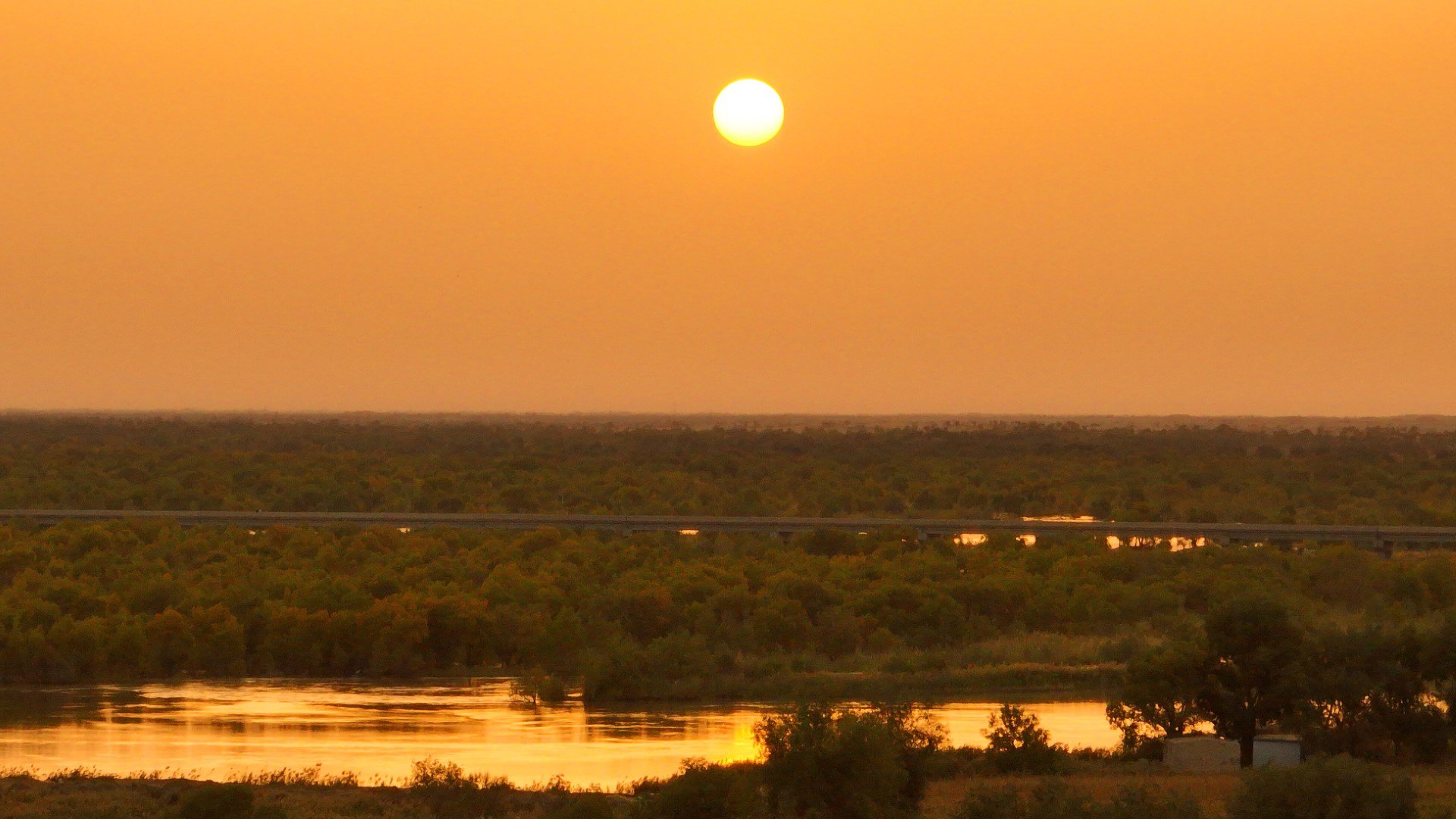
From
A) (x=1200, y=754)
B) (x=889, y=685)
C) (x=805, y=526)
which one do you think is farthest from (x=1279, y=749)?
(x=805, y=526)

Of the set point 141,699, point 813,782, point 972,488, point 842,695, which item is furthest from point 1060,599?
point 972,488

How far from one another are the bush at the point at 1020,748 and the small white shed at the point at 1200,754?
157 centimetres

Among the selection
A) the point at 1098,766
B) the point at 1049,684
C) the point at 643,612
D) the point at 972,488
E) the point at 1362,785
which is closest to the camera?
the point at 1362,785

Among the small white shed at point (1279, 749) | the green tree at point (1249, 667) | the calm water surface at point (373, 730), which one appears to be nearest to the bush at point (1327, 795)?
the small white shed at point (1279, 749)

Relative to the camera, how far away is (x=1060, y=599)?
4816 cm

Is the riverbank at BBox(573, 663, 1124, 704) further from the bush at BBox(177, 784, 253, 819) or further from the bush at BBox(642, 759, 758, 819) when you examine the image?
the bush at BBox(177, 784, 253, 819)

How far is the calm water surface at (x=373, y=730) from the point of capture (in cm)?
3066

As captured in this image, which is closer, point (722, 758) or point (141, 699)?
point (722, 758)

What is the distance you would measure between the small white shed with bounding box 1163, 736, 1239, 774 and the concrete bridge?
98.5ft

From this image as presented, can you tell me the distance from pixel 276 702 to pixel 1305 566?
27.6m

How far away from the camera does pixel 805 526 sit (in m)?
65.2

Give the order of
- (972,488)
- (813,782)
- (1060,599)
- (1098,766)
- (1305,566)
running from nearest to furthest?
(813,782) → (1098,766) → (1060,599) → (1305,566) → (972,488)

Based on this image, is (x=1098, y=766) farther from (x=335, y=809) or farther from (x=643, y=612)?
(x=643, y=612)

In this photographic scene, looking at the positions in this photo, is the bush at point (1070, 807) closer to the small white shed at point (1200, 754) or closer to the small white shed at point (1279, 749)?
the small white shed at point (1200, 754)
